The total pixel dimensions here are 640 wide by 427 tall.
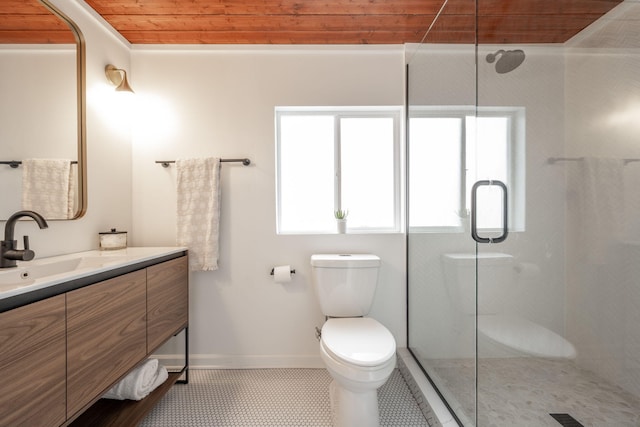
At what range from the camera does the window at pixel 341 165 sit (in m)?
2.13

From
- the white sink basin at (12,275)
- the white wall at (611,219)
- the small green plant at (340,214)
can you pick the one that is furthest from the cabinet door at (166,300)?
the white wall at (611,219)

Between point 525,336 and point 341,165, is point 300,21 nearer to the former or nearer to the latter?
point 341,165

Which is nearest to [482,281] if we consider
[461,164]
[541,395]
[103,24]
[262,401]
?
[541,395]

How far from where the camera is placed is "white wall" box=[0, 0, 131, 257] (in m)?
1.46

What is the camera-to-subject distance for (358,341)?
1399 millimetres

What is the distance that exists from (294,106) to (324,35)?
47cm

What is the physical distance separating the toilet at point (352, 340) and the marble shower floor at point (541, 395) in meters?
0.39

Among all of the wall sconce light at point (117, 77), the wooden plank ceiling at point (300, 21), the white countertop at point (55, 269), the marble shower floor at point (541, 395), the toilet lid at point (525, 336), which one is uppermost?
the wooden plank ceiling at point (300, 21)

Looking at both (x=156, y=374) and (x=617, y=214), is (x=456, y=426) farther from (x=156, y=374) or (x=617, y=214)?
(x=156, y=374)

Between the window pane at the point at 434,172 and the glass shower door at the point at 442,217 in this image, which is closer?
the glass shower door at the point at 442,217

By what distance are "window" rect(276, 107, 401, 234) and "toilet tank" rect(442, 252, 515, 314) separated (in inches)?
28.6

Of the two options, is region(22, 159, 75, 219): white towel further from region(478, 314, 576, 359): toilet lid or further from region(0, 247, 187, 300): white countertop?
region(478, 314, 576, 359): toilet lid

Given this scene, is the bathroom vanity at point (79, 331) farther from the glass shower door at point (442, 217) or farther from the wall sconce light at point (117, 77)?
the glass shower door at point (442, 217)

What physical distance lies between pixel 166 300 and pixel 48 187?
765 mm
